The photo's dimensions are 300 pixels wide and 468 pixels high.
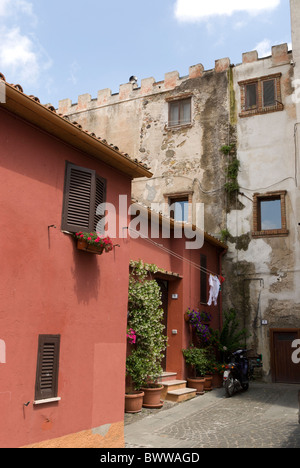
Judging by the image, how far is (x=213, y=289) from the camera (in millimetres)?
13250

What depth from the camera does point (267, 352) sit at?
13.5 meters

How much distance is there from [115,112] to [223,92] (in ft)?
15.8

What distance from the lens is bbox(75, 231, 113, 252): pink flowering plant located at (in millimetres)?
6582

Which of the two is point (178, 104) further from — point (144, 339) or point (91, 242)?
point (91, 242)

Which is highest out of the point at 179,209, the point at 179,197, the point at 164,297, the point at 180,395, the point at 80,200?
the point at 179,197

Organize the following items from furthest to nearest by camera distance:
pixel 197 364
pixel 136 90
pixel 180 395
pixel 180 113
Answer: pixel 136 90, pixel 180 113, pixel 197 364, pixel 180 395

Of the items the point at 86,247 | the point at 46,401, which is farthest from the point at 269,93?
the point at 46,401

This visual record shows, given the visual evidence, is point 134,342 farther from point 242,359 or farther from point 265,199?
point 265,199

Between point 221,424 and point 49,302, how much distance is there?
451 cm

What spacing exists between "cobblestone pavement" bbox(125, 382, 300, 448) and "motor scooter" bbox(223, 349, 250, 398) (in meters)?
0.30

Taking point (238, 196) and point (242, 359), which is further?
point (238, 196)

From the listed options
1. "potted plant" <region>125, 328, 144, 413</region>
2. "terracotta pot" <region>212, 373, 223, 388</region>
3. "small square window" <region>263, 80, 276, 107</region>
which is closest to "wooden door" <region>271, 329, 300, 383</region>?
"terracotta pot" <region>212, 373, 223, 388</region>

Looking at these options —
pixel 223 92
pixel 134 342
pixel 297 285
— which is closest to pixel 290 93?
pixel 223 92

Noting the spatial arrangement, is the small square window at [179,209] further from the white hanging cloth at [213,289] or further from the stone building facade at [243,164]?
the white hanging cloth at [213,289]
